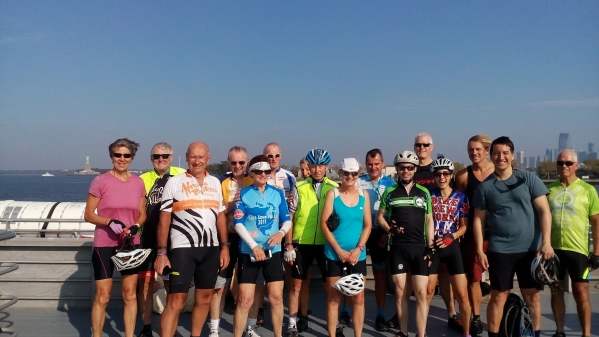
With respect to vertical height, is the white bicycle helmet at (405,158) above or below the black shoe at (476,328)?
above

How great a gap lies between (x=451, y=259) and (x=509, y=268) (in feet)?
1.87

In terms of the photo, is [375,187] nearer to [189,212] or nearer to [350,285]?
[350,285]

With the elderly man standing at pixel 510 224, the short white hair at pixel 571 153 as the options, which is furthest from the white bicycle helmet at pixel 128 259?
the short white hair at pixel 571 153

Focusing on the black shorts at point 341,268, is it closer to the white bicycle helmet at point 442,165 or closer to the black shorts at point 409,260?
the black shorts at point 409,260

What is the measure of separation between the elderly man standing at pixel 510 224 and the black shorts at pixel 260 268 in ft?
6.07

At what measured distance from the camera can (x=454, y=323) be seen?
16.0 feet

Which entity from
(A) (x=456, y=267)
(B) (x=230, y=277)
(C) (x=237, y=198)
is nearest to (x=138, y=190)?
(C) (x=237, y=198)

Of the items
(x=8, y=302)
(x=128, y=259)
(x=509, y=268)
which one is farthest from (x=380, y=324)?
(x=8, y=302)

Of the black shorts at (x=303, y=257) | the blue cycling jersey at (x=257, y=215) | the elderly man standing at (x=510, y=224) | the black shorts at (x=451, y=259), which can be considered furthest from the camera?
the black shorts at (x=303, y=257)

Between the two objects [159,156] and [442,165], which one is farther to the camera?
[159,156]

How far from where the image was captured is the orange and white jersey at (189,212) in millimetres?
3916

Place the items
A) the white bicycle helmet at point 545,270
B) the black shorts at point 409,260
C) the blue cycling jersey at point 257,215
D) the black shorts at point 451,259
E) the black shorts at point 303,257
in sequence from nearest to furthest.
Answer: the white bicycle helmet at point 545,270 < the blue cycling jersey at point 257,215 < the black shorts at point 409,260 < the black shorts at point 451,259 < the black shorts at point 303,257

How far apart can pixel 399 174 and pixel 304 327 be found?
189 centimetres

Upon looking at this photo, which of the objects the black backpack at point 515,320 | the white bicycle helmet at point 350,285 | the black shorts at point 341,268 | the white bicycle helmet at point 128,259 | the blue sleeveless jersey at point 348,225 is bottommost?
the black backpack at point 515,320
